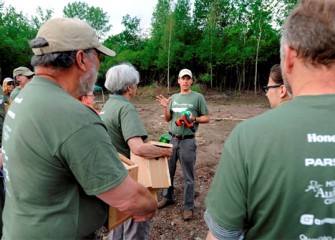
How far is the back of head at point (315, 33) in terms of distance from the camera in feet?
3.57

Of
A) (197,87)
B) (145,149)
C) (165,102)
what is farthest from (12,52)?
(145,149)

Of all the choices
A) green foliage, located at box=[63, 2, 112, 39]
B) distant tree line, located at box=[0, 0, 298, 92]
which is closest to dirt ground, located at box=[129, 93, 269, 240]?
A: distant tree line, located at box=[0, 0, 298, 92]

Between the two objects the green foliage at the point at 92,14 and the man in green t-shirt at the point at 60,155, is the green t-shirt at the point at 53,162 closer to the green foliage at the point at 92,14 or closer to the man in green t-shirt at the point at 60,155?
the man in green t-shirt at the point at 60,155

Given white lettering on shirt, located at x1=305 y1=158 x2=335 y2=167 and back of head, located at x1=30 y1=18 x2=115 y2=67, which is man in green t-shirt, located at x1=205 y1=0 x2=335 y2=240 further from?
back of head, located at x1=30 y1=18 x2=115 y2=67

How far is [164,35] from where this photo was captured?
28.1m

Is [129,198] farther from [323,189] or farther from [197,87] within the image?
[197,87]

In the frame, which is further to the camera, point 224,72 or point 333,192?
point 224,72

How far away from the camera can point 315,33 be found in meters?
1.10

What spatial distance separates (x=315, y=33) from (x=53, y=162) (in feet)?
4.62

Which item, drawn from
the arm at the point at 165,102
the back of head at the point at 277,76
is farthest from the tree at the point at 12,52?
the back of head at the point at 277,76

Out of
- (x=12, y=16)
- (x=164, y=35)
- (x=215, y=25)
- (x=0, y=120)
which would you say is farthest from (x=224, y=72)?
(x=12, y=16)

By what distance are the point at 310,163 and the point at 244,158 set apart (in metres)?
0.25

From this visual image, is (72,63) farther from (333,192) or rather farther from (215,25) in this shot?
(215,25)

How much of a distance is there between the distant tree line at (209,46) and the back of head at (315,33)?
2633 cm
